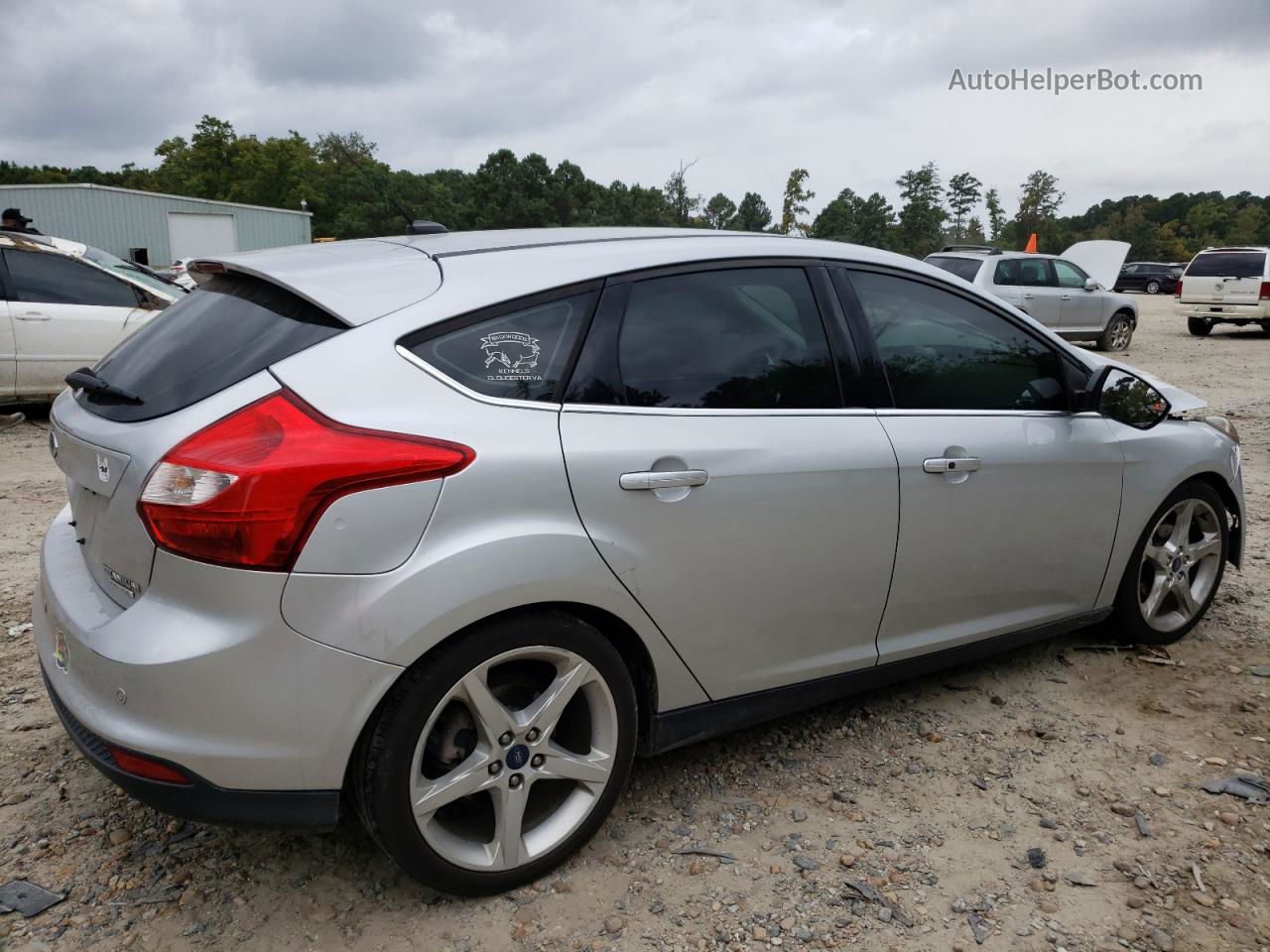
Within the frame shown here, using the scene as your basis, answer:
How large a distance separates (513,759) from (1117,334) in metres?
17.2

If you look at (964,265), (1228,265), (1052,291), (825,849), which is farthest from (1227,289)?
(825,849)

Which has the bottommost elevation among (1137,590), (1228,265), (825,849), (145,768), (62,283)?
(825,849)

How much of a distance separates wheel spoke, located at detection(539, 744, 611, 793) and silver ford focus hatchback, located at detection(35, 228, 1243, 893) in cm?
1

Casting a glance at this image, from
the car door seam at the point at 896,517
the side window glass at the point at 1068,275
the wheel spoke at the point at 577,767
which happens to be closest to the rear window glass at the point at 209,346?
the wheel spoke at the point at 577,767

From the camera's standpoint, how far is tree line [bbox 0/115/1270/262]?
212 feet

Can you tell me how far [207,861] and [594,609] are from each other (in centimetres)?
123

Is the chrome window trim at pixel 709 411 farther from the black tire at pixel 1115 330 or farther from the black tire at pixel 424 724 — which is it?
the black tire at pixel 1115 330

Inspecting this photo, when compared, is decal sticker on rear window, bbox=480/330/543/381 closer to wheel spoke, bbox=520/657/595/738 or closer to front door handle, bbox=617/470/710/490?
front door handle, bbox=617/470/710/490

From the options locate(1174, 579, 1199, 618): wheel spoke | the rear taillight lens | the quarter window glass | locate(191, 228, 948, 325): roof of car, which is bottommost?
locate(1174, 579, 1199, 618): wheel spoke

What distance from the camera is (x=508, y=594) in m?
2.19

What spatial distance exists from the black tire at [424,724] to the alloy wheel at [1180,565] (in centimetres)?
251

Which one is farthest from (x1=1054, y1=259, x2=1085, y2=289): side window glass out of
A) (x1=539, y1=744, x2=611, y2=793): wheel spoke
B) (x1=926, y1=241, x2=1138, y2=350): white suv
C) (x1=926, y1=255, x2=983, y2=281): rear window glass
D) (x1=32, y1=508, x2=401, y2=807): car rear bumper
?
(x1=32, y1=508, x2=401, y2=807): car rear bumper

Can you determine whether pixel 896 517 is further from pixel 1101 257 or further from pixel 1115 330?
pixel 1101 257

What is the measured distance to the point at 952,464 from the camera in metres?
3.04
